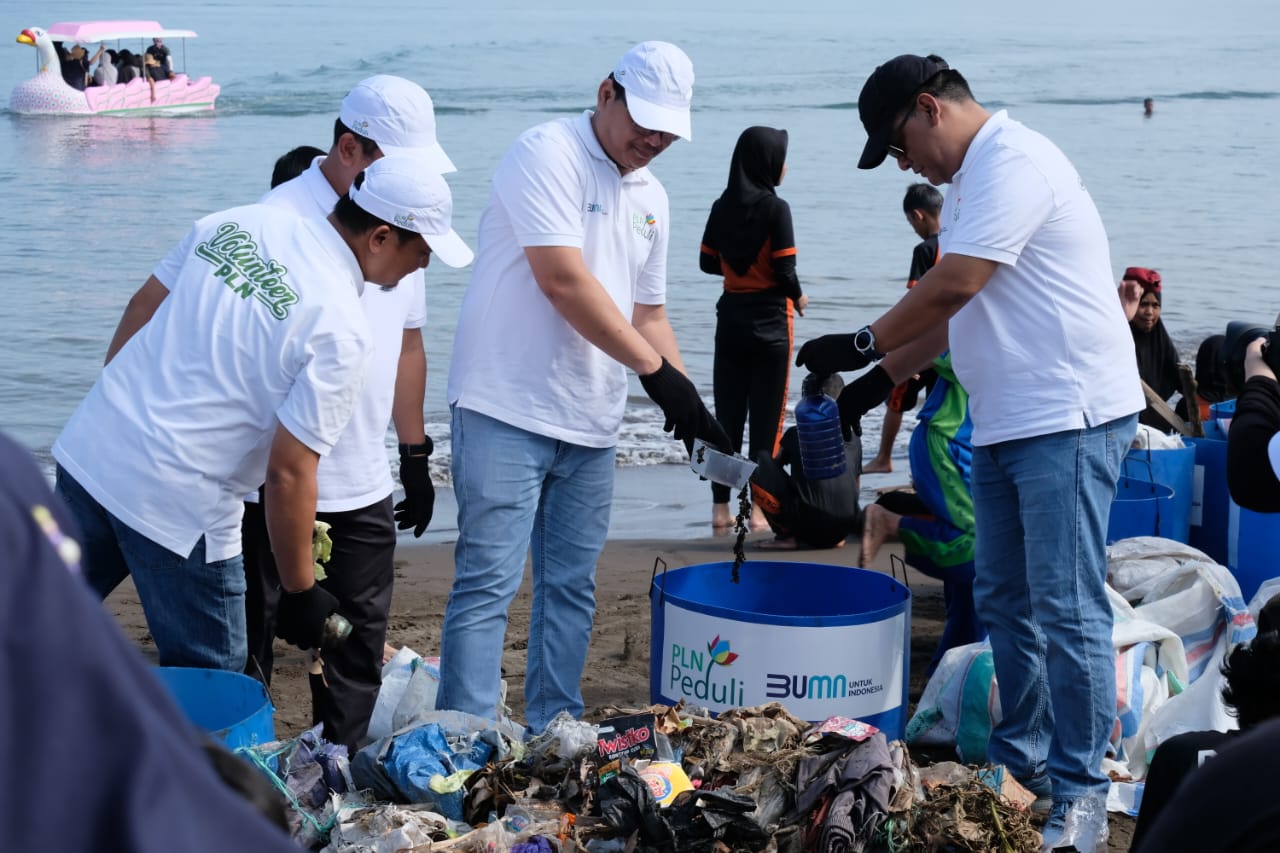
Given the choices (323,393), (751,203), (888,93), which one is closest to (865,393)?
(888,93)

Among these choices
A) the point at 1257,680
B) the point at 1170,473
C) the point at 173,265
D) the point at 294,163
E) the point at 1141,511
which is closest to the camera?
the point at 1257,680

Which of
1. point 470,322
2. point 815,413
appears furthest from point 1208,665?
point 470,322

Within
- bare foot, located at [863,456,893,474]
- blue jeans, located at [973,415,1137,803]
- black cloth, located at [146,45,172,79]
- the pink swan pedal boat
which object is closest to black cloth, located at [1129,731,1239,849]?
blue jeans, located at [973,415,1137,803]

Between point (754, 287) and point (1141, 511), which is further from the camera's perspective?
point (754, 287)

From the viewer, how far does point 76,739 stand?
0.79 metres

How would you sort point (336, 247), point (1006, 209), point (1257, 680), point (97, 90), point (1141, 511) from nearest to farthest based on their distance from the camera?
point (1257, 680) < point (336, 247) < point (1006, 209) < point (1141, 511) < point (97, 90)

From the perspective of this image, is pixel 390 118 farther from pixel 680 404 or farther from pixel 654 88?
pixel 680 404

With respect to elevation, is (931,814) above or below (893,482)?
above

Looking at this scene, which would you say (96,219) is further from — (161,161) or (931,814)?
(931,814)

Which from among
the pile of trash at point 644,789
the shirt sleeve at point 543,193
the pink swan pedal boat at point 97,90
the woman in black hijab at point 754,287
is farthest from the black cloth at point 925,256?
the pink swan pedal boat at point 97,90

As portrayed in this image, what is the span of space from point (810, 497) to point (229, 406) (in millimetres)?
3553

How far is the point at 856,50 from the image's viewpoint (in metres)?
58.3

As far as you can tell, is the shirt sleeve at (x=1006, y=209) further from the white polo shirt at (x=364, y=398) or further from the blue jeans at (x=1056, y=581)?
the white polo shirt at (x=364, y=398)

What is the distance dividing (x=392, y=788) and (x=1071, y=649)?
5.71ft
